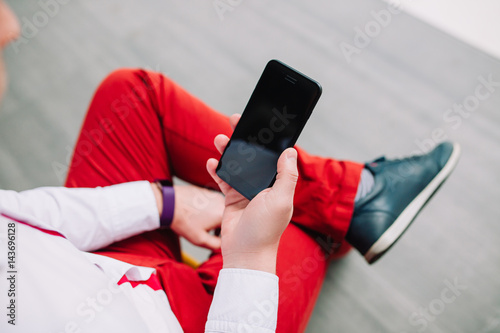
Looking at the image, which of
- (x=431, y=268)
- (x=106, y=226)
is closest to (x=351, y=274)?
(x=431, y=268)

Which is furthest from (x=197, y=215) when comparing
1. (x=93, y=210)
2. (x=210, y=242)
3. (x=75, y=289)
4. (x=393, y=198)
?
(x=393, y=198)

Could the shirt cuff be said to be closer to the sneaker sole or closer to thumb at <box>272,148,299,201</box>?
thumb at <box>272,148,299,201</box>

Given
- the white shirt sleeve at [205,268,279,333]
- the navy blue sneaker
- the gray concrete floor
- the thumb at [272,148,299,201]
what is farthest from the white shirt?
the gray concrete floor

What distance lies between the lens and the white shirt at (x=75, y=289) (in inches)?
15.4

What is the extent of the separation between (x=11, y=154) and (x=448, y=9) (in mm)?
1440

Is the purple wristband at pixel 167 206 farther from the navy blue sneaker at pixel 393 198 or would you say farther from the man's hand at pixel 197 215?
the navy blue sneaker at pixel 393 198

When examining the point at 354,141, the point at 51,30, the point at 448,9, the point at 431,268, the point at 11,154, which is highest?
the point at 448,9

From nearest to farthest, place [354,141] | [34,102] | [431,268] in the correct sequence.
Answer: [431,268]
[354,141]
[34,102]

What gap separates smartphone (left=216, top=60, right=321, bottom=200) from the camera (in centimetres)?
54

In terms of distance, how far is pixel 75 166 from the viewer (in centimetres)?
69

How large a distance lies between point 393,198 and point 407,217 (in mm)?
50

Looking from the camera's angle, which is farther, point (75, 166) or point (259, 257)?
point (75, 166)

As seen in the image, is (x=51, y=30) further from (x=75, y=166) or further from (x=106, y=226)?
(x=106, y=226)

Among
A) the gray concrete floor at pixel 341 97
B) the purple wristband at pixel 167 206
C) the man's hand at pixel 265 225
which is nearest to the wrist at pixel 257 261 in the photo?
the man's hand at pixel 265 225
